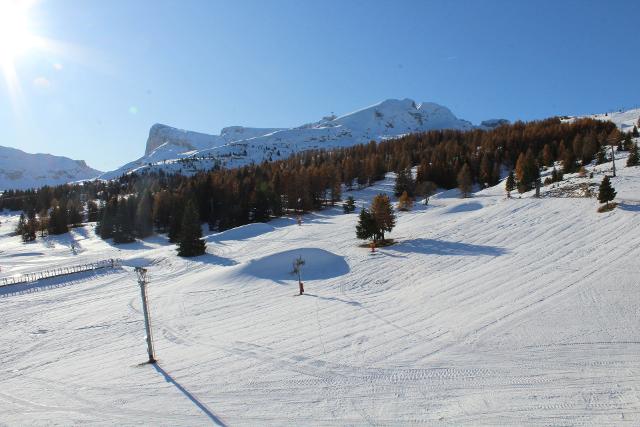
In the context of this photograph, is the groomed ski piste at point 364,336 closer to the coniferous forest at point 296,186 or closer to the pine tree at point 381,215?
the pine tree at point 381,215

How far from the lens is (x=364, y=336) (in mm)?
15500

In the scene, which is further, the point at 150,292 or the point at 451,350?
the point at 150,292

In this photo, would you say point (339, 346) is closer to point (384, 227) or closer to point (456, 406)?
point (456, 406)

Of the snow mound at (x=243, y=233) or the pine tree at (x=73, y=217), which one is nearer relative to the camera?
the snow mound at (x=243, y=233)

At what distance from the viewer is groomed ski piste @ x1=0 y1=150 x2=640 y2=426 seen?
1005 centimetres

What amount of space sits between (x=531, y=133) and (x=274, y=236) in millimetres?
89035

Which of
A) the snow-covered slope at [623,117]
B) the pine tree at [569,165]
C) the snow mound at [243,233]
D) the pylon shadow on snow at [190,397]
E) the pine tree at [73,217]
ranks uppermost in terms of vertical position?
the snow-covered slope at [623,117]

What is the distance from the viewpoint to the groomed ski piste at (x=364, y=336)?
10047 millimetres

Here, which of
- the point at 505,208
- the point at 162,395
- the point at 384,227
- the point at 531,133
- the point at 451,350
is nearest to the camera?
the point at 162,395

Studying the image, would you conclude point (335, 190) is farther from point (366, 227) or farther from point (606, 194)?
point (606, 194)

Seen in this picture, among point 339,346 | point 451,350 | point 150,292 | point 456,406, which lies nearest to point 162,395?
point 339,346

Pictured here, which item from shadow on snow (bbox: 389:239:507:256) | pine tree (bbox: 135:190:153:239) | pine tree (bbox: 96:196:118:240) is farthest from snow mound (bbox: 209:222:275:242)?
pine tree (bbox: 96:196:118:240)

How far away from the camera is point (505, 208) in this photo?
4034cm

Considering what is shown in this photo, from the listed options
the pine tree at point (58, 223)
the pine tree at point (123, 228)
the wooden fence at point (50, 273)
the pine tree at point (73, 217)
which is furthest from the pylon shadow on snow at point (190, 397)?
the pine tree at point (73, 217)
